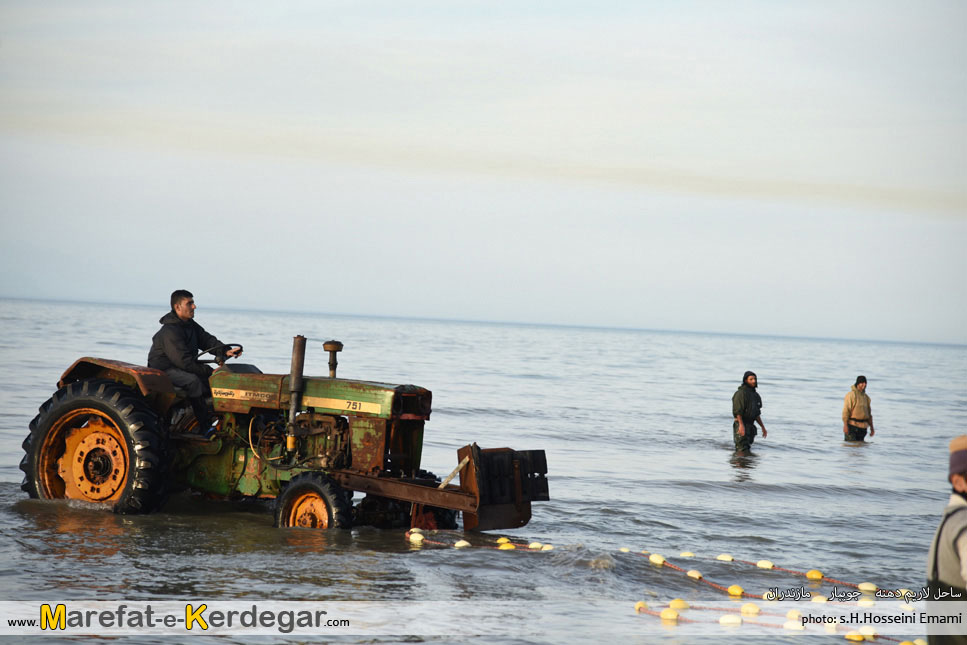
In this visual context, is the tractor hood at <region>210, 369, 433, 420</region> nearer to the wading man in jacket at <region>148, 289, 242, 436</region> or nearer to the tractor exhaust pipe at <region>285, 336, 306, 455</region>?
the tractor exhaust pipe at <region>285, 336, 306, 455</region>

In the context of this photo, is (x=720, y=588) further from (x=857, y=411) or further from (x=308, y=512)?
(x=857, y=411)

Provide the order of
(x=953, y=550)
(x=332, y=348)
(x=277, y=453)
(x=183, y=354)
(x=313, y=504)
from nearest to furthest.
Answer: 1. (x=953, y=550)
2. (x=313, y=504)
3. (x=332, y=348)
4. (x=277, y=453)
5. (x=183, y=354)

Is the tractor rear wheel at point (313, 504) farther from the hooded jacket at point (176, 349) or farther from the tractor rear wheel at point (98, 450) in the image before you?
the hooded jacket at point (176, 349)

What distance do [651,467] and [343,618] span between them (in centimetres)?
1010

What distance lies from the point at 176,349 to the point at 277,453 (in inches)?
53.1

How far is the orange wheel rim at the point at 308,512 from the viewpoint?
26.2ft

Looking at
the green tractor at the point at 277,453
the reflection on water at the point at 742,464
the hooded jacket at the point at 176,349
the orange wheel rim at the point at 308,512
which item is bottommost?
the reflection on water at the point at 742,464

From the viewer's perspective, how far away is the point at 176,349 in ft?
29.0

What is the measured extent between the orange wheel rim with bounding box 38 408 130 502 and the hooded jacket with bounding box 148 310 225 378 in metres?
0.72

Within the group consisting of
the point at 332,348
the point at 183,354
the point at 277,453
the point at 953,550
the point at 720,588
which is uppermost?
the point at 332,348

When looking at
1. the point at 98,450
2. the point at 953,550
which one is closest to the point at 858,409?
the point at 98,450

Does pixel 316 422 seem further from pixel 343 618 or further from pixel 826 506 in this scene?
pixel 826 506

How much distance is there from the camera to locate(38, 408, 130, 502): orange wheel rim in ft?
28.3

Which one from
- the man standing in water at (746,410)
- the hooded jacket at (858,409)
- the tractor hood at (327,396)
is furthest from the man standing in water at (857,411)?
the tractor hood at (327,396)
